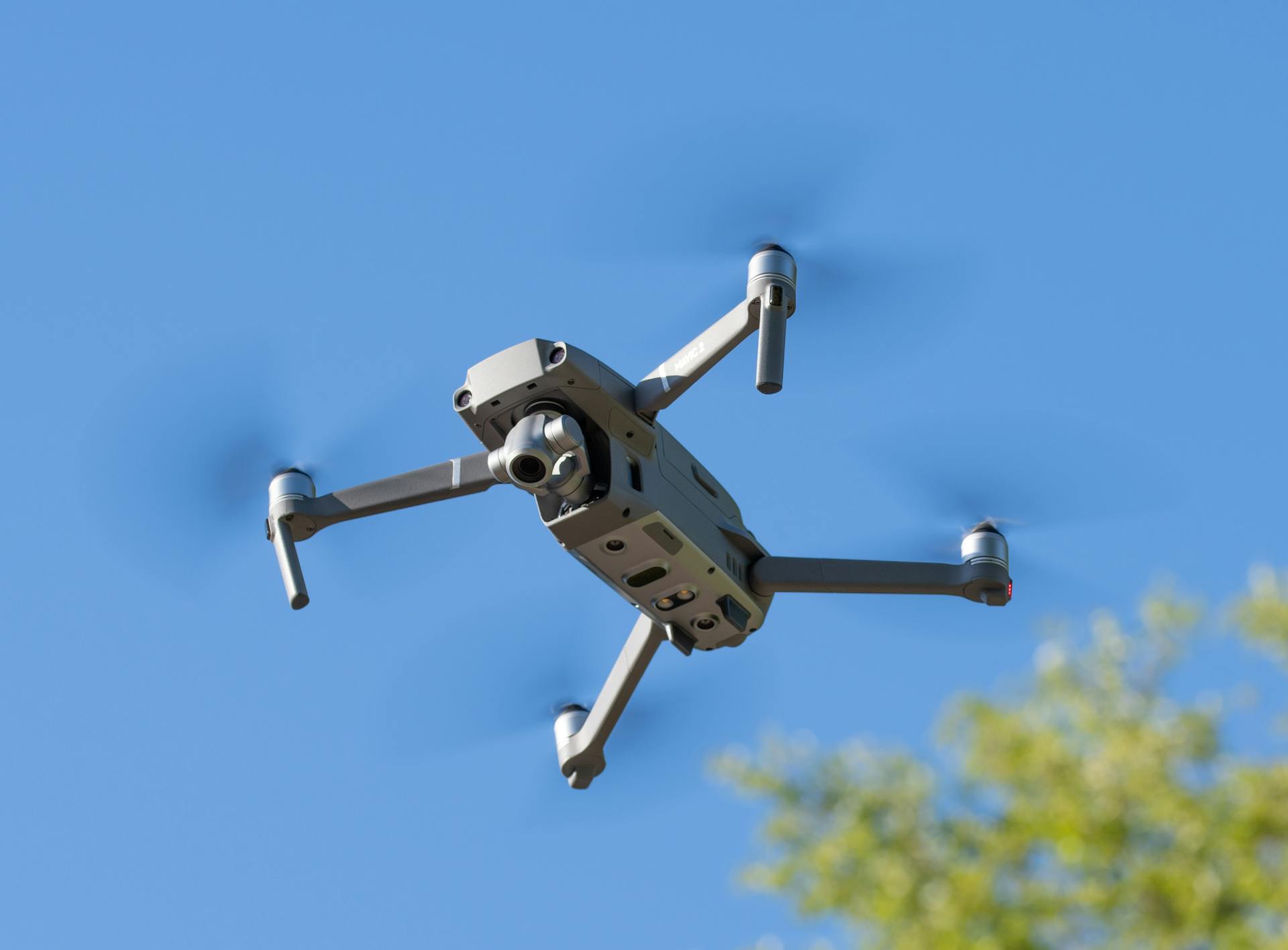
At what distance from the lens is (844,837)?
34.2 ft

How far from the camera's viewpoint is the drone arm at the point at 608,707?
52.9 feet

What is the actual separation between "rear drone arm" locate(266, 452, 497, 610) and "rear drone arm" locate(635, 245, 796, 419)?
48.1 inches

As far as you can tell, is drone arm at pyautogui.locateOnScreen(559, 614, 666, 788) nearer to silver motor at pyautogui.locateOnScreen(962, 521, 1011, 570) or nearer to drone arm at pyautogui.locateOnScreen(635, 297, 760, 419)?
drone arm at pyautogui.locateOnScreen(635, 297, 760, 419)

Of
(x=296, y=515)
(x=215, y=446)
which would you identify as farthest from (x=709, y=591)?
(x=215, y=446)

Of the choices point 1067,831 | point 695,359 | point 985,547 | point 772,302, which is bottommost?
point 1067,831

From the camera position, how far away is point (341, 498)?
627 inches

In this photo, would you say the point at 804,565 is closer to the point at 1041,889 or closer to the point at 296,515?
the point at 296,515

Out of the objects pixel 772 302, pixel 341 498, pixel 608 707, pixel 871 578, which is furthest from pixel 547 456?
pixel 608 707

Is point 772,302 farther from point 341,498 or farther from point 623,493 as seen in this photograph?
point 341,498

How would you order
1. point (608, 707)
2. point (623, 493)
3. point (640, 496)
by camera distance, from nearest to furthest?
point (623, 493) < point (640, 496) < point (608, 707)

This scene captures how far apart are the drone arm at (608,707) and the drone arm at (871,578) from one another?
902 millimetres

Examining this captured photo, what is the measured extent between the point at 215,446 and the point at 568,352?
3797mm

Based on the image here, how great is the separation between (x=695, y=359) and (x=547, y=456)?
124 centimetres

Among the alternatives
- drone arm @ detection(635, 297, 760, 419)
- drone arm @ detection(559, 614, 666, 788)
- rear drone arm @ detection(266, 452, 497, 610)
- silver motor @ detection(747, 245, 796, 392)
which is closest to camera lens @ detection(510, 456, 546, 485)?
rear drone arm @ detection(266, 452, 497, 610)
